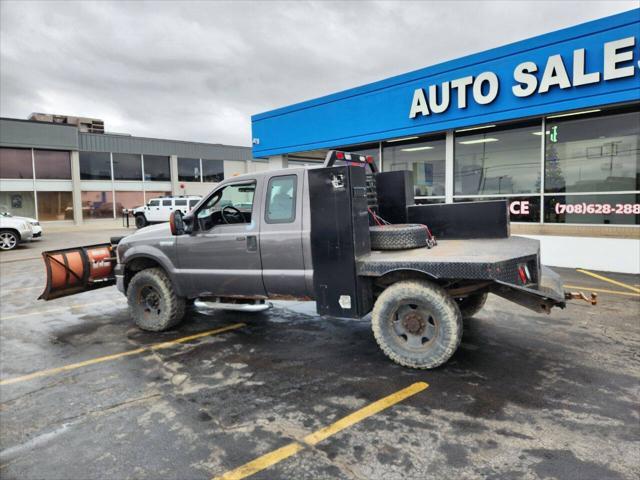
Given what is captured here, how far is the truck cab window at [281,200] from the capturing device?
490cm

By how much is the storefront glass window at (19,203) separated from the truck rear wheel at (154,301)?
26345 millimetres

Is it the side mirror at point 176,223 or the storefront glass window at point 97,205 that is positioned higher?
the storefront glass window at point 97,205

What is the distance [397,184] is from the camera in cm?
605

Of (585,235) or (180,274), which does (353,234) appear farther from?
(585,235)

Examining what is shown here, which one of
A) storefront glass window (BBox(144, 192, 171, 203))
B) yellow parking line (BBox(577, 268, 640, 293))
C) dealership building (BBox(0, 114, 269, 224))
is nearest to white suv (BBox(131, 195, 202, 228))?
dealership building (BBox(0, 114, 269, 224))

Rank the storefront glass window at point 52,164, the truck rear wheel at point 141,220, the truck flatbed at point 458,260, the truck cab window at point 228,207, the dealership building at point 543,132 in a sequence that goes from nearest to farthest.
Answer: the truck flatbed at point 458,260 → the truck cab window at point 228,207 → the dealership building at point 543,132 → the storefront glass window at point 52,164 → the truck rear wheel at point 141,220

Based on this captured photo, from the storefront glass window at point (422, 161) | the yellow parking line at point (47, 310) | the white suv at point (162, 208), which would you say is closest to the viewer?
the yellow parking line at point (47, 310)

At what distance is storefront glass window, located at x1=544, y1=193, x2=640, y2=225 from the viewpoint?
30.4 feet

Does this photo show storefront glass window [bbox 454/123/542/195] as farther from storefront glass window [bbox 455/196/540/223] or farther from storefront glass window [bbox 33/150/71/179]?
storefront glass window [bbox 33/150/71/179]

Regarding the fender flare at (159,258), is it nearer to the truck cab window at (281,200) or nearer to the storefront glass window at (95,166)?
the truck cab window at (281,200)

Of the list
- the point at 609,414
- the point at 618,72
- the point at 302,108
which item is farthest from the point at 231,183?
the point at 302,108

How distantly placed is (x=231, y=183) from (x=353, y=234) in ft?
6.27

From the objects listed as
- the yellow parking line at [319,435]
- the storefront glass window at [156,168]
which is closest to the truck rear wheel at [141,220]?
the storefront glass window at [156,168]

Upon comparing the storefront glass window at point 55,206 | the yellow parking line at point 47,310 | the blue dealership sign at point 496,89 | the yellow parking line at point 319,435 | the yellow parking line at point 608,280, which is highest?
the blue dealership sign at point 496,89
